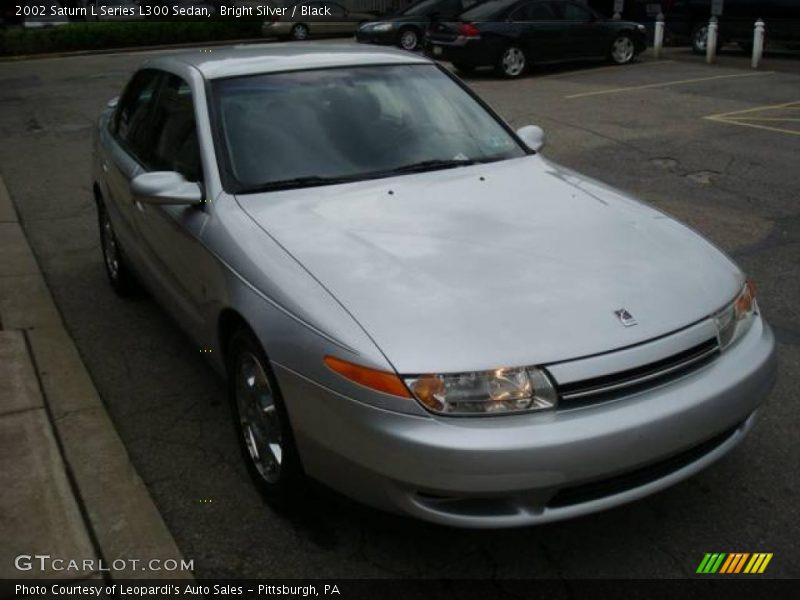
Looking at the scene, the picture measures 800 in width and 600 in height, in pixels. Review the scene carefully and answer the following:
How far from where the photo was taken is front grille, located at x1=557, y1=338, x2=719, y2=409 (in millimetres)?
2623

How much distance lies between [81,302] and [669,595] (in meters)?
4.13

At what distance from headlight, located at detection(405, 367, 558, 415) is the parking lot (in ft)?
1.74

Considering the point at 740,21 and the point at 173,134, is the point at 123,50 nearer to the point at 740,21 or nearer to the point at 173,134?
the point at 740,21

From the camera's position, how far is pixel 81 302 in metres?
5.56

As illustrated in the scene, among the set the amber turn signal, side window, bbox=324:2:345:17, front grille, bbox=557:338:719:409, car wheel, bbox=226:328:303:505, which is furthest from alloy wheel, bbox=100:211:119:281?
side window, bbox=324:2:345:17

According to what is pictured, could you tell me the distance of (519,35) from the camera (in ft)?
A: 50.8

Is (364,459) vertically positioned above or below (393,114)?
below

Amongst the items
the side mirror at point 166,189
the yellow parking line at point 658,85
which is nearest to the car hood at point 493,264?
the side mirror at point 166,189

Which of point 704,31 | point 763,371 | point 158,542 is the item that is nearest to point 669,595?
point 763,371

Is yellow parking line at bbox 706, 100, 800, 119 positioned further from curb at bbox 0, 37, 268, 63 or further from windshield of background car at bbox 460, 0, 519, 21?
Answer: curb at bbox 0, 37, 268, 63

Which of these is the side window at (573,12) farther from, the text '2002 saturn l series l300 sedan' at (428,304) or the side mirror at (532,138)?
the text '2002 saturn l series l300 sedan' at (428,304)

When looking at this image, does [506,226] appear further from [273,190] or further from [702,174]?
[702,174]

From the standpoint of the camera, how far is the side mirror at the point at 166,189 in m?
3.63

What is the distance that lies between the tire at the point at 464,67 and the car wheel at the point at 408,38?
10.1ft
